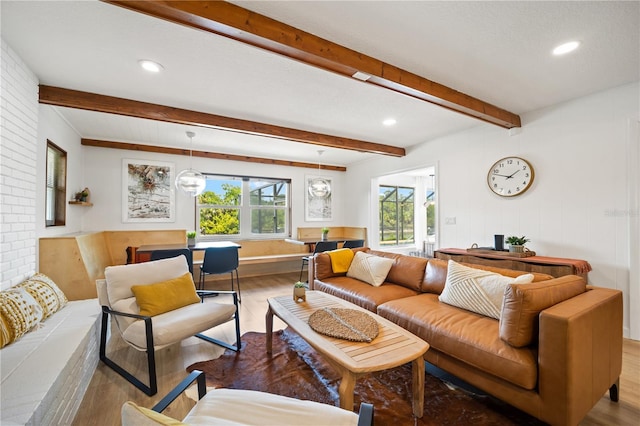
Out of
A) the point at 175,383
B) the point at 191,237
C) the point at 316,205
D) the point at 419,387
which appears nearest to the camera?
the point at 419,387

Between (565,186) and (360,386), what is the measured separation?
10.00ft

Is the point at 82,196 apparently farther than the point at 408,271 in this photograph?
Yes

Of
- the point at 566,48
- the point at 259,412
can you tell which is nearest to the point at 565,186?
the point at 566,48

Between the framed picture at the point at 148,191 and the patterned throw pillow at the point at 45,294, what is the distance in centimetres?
241

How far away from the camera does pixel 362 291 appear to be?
284cm

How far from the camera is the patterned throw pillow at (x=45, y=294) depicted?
2188 millimetres

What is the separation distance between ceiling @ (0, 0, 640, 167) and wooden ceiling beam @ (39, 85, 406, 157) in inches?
3.4

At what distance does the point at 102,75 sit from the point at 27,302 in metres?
1.91

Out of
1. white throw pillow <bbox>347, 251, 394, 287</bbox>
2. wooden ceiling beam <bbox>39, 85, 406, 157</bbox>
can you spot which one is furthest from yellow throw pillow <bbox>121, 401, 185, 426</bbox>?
wooden ceiling beam <bbox>39, 85, 406, 157</bbox>

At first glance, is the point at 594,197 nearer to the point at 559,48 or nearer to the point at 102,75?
the point at 559,48

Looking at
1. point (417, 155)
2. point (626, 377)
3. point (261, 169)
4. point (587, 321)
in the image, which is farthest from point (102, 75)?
point (626, 377)

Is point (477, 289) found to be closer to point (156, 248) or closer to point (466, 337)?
point (466, 337)

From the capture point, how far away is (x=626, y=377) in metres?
2.04

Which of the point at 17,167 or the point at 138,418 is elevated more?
the point at 17,167
